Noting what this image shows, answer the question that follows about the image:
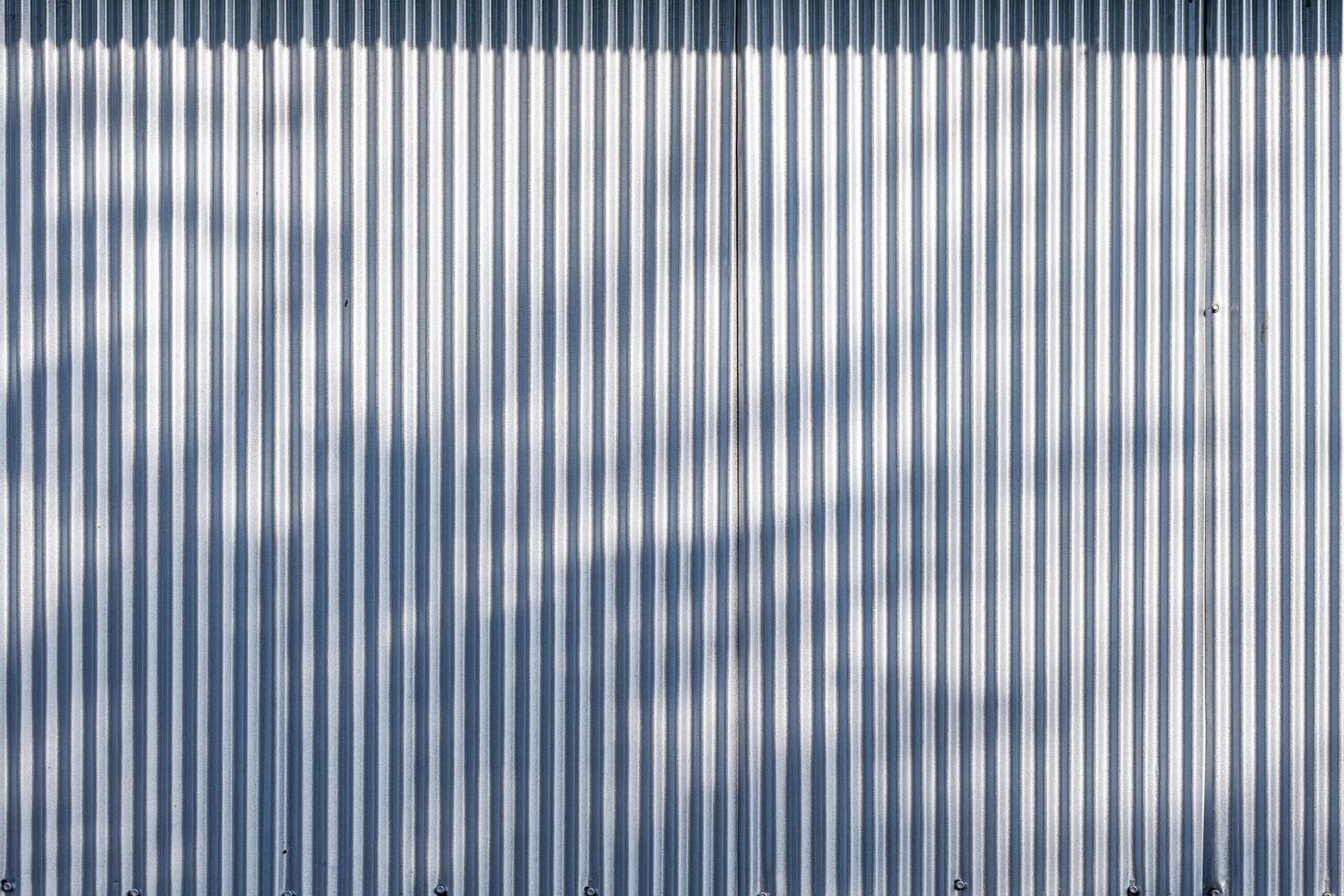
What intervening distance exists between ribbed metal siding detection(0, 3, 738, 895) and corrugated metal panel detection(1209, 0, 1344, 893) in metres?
1.38

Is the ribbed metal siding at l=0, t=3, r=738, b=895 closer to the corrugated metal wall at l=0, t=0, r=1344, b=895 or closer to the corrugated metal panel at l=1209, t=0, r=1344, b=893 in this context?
the corrugated metal wall at l=0, t=0, r=1344, b=895

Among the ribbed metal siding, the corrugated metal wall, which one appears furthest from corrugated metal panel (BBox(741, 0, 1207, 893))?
the ribbed metal siding

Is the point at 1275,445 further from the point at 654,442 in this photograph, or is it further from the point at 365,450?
the point at 365,450

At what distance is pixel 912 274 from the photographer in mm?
3494

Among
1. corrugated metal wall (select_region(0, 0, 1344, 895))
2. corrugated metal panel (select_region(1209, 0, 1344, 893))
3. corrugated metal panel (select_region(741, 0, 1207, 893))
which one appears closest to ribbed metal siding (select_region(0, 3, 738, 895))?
corrugated metal wall (select_region(0, 0, 1344, 895))

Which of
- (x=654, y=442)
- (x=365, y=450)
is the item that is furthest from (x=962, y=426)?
(x=365, y=450)

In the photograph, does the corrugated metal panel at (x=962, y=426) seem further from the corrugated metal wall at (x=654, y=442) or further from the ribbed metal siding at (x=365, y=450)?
the ribbed metal siding at (x=365, y=450)

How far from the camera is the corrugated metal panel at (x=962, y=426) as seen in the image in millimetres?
3490

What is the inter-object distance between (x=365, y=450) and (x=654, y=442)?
0.79 metres

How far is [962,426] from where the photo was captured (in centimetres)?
350

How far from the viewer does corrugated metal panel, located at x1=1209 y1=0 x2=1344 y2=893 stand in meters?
3.51

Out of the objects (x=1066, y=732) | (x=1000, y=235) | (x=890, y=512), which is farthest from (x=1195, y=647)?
(x=1000, y=235)

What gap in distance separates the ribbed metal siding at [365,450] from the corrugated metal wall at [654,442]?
0.04 feet

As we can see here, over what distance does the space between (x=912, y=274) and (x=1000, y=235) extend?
0.87ft
